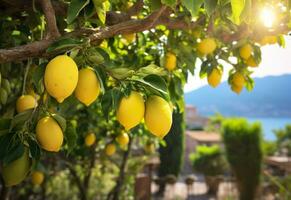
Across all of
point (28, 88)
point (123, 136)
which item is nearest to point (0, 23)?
point (28, 88)

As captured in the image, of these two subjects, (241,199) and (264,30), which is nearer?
(264,30)

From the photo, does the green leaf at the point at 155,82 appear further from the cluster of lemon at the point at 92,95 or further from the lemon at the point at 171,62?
the lemon at the point at 171,62

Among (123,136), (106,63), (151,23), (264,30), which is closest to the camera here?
(106,63)

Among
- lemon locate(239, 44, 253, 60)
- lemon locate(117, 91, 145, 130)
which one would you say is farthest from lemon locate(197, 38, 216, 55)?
lemon locate(117, 91, 145, 130)

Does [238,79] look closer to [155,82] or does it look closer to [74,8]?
[155,82]

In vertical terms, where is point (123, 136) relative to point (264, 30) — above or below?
below

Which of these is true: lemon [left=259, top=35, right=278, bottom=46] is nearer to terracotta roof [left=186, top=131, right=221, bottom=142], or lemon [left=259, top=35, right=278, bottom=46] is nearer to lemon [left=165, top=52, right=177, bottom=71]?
lemon [left=165, top=52, right=177, bottom=71]

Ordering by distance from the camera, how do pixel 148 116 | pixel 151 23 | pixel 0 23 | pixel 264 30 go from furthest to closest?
pixel 264 30 < pixel 0 23 < pixel 151 23 < pixel 148 116

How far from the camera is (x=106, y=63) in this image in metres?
1.23

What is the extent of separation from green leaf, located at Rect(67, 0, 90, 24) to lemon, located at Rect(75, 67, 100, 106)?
146 millimetres

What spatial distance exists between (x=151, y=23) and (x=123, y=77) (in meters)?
0.37

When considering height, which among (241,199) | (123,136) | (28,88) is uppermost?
(28,88)

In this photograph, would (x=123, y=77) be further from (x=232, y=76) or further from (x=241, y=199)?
(x=241, y=199)

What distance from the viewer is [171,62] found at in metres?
2.20
